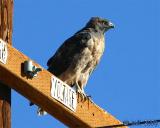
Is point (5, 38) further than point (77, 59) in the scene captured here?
No

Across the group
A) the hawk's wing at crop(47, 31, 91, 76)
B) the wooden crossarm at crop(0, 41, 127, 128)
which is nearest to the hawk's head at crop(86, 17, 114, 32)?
the hawk's wing at crop(47, 31, 91, 76)

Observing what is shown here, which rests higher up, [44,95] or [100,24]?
[100,24]

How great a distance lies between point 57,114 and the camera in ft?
15.0

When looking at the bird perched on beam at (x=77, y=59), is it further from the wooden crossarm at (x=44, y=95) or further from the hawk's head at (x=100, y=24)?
the wooden crossarm at (x=44, y=95)

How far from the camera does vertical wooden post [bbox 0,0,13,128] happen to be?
14.3ft

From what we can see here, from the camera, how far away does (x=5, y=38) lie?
4.57 m

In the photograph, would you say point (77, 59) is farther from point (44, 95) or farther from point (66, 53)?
point (44, 95)

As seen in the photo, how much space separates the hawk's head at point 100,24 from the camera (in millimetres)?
10103

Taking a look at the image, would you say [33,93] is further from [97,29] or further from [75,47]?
[97,29]

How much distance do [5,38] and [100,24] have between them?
5.71m

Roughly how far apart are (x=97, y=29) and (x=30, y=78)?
5761mm

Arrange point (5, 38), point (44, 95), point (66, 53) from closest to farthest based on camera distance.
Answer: point (44, 95), point (5, 38), point (66, 53)

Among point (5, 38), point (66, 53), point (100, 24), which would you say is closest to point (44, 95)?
point (5, 38)

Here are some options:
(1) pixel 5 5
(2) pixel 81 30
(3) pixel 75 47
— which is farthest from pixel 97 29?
(1) pixel 5 5
